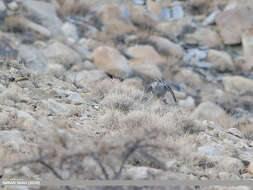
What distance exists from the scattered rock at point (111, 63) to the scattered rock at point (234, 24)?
17.8 ft

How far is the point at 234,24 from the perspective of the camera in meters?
15.5

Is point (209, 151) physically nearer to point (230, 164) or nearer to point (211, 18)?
point (230, 164)

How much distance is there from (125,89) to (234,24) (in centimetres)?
990

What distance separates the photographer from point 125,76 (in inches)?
430

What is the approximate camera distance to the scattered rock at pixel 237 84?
1248 centimetres

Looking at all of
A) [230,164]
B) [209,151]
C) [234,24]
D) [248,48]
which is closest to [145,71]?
[248,48]

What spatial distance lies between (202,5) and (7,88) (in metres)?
12.9

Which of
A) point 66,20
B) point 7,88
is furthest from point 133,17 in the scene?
point 7,88

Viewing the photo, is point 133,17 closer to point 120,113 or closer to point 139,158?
point 120,113

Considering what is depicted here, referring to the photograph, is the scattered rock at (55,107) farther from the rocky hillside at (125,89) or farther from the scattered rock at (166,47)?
the scattered rock at (166,47)

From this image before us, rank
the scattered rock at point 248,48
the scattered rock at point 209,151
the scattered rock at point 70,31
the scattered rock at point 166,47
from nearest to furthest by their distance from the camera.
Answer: the scattered rock at point 209,151
the scattered rock at point 70,31
the scattered rock at point 166,47
the scattered rock at point 248,48

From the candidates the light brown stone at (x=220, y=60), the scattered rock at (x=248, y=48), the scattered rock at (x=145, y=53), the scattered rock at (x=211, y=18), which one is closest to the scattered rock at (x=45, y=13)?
the scattered rock at (x=145, y=53)

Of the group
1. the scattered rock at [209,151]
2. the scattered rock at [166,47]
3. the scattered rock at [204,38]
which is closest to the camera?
the scattered rock at [209,151]

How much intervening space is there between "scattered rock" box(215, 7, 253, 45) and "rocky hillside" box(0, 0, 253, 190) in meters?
0.04
